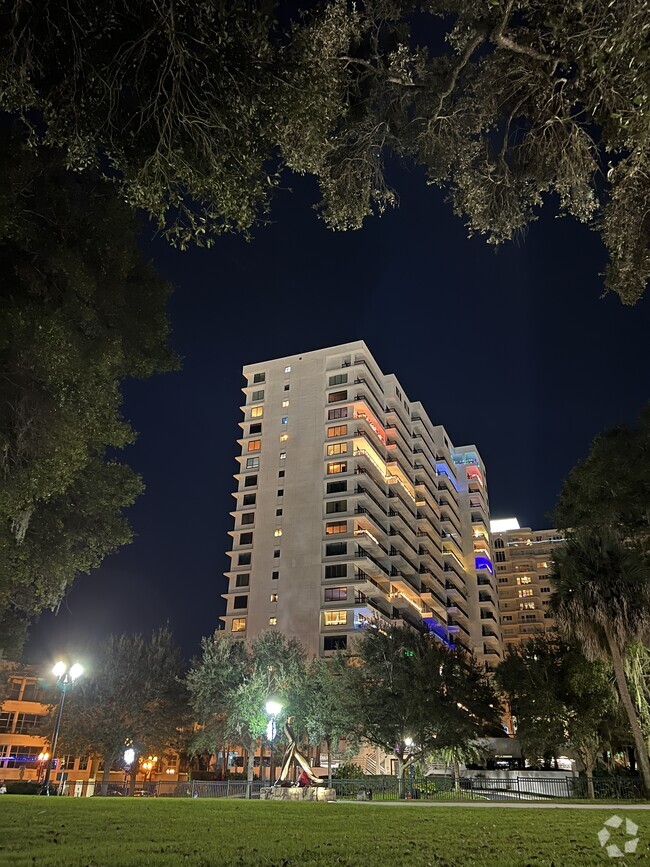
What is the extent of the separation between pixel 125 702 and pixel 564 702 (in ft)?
124

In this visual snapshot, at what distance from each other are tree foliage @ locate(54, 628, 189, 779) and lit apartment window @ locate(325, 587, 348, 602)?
73.8 feet

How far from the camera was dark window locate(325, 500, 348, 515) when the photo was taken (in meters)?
81.8

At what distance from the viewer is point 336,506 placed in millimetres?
82438

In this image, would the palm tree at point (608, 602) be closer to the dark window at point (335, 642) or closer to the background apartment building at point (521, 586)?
the dark window at point (335, 642)

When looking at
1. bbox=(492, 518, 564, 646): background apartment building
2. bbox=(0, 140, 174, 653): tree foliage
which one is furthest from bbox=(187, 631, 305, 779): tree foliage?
bbox=(492, 518, 564, 646): background apartment building

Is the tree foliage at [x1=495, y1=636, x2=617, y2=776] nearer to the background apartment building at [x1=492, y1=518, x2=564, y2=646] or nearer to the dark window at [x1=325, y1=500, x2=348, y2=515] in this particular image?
the dark window at [x1=325, y1=500, x2=348, y2=515]

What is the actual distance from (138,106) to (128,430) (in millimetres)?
10547

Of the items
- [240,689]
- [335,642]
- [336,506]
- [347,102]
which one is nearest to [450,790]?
[240,689]

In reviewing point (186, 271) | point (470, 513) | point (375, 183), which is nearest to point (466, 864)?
point (375, 183)

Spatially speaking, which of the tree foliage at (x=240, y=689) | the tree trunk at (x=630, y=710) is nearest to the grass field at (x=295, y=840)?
the tree trunk at (x=630, y=710)

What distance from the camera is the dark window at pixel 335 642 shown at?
73019 millimetres

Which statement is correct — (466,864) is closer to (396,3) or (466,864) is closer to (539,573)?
(396,3)

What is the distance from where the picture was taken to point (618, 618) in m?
24.8

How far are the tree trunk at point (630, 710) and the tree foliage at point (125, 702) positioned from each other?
3882 centimetres
